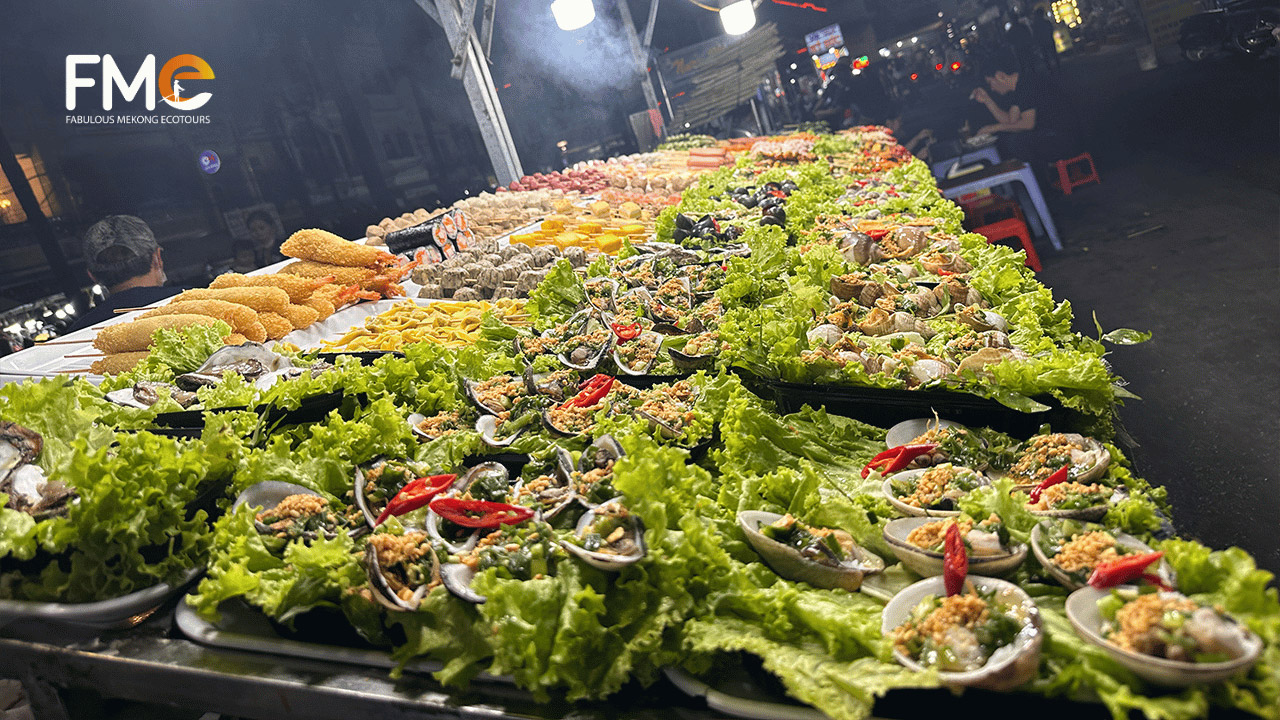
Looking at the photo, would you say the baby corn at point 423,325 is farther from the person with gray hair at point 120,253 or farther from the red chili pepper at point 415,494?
the person with gray hair at point 120,253

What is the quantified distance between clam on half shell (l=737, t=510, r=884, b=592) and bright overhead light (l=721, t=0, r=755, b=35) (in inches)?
538

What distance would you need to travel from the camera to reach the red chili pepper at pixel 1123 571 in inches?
57.2

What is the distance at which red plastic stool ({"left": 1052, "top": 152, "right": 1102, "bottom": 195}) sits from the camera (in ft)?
36.1

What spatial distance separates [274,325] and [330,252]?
1234 millimetres

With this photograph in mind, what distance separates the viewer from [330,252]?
5688 millimetres

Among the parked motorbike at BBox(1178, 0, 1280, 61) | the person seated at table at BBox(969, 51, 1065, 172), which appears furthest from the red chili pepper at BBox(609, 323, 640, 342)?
the parked motorbike at BBox(1178, 0, 1280, 61)

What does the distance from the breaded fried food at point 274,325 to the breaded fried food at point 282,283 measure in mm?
418

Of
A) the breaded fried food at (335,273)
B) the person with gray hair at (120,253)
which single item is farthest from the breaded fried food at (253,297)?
the person with gray hair at (120,253)

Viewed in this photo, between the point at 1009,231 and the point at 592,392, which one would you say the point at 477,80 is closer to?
the point at 1009,231

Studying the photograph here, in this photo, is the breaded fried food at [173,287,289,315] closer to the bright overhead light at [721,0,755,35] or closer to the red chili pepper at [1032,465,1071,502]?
the red chili pepper at [1032,465,1071,502]

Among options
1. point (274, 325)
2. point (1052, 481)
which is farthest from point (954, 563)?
point (274, 325)

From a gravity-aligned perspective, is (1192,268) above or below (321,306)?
below

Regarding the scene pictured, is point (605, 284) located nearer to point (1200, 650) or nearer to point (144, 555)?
point (144, 555)

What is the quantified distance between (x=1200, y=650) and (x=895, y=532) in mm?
685
